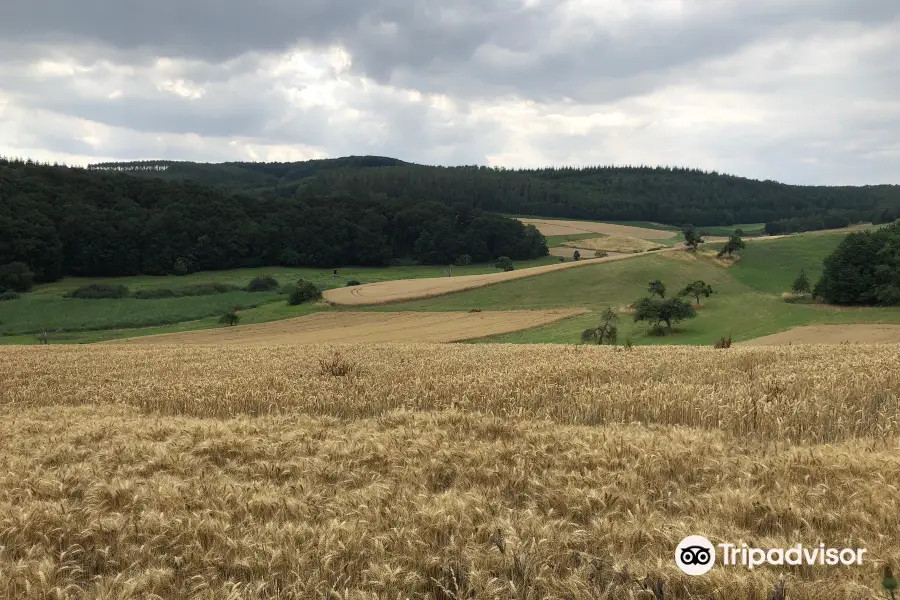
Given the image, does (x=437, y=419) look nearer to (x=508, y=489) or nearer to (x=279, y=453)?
(x=279, y=453)

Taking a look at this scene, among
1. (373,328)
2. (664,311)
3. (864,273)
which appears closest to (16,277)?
(373,328)

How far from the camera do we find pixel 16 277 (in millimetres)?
91938

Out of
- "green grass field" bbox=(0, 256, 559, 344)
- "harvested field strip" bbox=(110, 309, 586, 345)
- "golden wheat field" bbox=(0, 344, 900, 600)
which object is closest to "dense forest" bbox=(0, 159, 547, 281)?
"green grass field" bbox=(0, 256, 559, 344)

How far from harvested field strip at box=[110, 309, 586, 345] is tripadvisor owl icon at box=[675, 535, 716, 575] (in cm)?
4166

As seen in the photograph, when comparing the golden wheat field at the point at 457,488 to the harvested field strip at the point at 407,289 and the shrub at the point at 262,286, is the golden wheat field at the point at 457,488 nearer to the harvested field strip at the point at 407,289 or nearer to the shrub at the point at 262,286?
the harvested field strip at the point at 407,289

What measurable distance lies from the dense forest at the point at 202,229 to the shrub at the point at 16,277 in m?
5.27

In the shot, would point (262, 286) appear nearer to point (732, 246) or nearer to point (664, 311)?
point (664, 311)

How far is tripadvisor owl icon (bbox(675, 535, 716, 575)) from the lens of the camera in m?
4.40

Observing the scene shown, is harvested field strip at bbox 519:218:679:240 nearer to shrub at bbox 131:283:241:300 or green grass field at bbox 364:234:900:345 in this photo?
green grass field at bbox 364:234:900:345

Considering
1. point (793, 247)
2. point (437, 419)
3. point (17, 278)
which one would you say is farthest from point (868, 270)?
point (17, 278)

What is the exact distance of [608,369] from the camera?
1358 cm

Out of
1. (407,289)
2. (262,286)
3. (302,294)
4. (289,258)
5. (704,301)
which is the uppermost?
(289,258)

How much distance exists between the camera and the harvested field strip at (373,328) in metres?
49.5

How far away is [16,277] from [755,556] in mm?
111197
